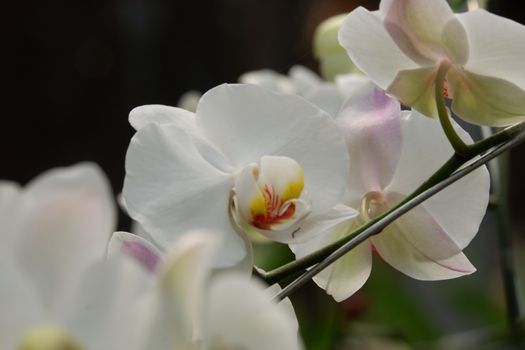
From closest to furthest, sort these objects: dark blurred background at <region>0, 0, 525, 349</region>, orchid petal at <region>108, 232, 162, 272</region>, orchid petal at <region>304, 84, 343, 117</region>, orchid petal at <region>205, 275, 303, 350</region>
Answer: orchid petal at <region>205, 275, 303, 350</region> → orchid petal at <region>108, 232, 162, 272</region> → orchid petal at <region>304, 84, 343, 117</region> → dark blurred background at <region>0, 0, 525, 349</region>

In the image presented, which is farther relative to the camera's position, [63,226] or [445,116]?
[445,116]

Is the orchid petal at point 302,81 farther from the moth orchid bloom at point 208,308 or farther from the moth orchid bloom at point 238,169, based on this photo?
the moth orchid bloom at point 208,308

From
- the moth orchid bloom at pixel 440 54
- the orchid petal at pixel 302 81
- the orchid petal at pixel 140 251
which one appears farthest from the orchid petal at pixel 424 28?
the orchid petal at pixel 302 81

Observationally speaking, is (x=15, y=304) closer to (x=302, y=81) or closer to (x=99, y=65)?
(x=302, y=81)

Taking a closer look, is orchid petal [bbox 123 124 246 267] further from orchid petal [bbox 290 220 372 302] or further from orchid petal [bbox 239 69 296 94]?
orchid petal [bbox 239 69 296 94]

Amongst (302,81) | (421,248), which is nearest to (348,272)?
(421,248)

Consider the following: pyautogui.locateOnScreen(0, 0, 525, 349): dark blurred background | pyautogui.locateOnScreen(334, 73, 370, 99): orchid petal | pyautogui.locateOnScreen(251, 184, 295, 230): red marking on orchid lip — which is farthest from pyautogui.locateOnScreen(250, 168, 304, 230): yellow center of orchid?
pyautogui.locateOnScreen(0, 0, 525, 349): dark blurred background
